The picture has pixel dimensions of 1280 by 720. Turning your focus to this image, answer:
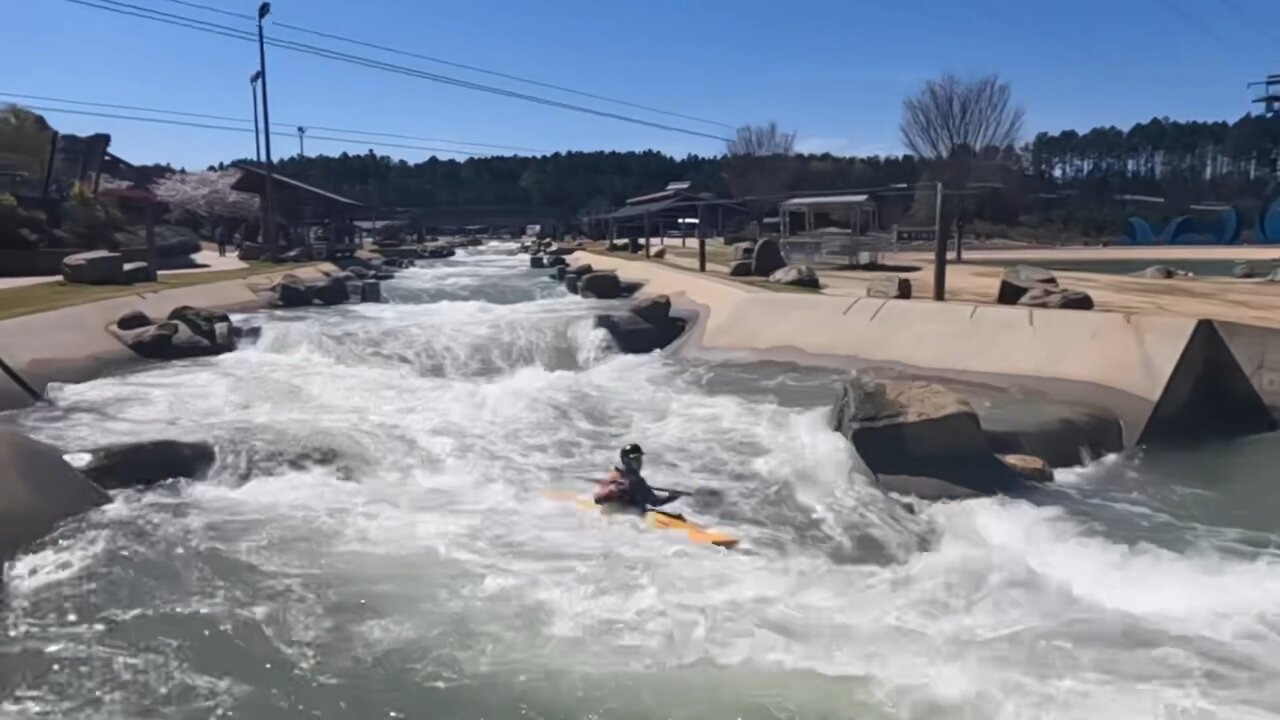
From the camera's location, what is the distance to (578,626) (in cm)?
741

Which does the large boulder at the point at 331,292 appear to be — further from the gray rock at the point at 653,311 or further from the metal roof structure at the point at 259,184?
the metal roof structure at the point at 259,184

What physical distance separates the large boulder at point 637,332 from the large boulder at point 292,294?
413 inches

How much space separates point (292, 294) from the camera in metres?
26.5

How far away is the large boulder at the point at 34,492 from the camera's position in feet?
28.8

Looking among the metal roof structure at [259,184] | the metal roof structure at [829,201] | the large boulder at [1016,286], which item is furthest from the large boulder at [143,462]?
the metal roof structure at [259,184]

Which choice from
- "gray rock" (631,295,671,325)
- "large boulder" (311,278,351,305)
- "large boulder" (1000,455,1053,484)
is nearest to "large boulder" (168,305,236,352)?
"large boulder" (311,278,351,305)

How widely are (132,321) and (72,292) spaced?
454 centimetres

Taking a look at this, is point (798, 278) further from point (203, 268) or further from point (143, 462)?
point (203, 268)

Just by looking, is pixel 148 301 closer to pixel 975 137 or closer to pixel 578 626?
pixel 578 626

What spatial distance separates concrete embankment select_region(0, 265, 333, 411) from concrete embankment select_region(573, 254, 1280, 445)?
36.0 ft

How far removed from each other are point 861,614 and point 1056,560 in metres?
2.36

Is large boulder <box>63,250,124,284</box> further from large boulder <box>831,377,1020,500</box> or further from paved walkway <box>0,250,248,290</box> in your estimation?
large boulder <box>831,377,1020,500</box>

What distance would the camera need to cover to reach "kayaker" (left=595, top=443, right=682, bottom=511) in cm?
977

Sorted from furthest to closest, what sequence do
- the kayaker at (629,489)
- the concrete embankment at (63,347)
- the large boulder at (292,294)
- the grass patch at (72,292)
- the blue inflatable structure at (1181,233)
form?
the blue inflatable structure at (1181,233) < the large boulder at (292,294) < the grass patch at (72,292) < the concrete embankment at (63,347) < the kayaker at (629,489)
